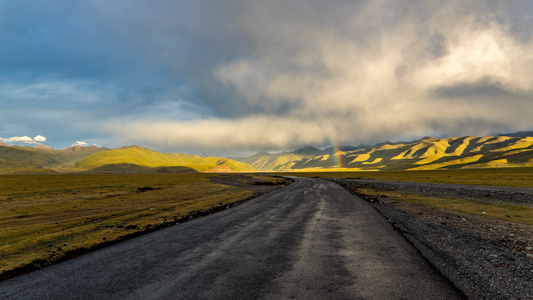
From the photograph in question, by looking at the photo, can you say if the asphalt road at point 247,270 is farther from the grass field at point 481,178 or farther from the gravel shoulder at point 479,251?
the grass field at point 481,178

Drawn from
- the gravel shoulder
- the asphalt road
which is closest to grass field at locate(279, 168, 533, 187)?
the gravel shoulder

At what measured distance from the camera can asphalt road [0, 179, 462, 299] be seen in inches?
209

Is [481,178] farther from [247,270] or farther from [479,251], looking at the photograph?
[247,270]

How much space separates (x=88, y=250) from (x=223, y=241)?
17.3 ft

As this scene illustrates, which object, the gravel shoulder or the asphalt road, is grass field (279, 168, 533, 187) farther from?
the asphalt road

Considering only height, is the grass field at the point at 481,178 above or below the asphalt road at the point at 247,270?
below

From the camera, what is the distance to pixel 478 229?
38.4 ft

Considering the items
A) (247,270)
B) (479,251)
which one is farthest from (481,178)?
(247,270)

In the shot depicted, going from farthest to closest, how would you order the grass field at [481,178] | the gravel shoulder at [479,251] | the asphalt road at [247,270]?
the grass field at [481,178] → the gravel shoulder at [479,251] → the asphalt road at [247,270]

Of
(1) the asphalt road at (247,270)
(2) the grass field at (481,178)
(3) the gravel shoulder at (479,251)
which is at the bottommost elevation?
(2) the grass field at (481,178)

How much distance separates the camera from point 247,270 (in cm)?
648

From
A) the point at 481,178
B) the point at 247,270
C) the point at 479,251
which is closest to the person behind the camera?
the point at 247,270

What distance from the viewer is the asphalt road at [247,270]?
17.4ft

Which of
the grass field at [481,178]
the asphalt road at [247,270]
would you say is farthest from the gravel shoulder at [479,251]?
the grass field at [481,178]
